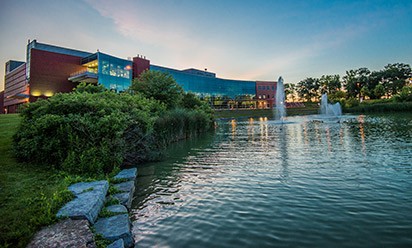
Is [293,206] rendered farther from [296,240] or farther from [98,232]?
[98,232]

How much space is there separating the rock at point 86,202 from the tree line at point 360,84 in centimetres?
8957

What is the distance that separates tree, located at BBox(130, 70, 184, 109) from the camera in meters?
26.4

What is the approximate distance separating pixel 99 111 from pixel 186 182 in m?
4.82

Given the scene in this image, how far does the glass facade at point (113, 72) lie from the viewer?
45125 millimetres

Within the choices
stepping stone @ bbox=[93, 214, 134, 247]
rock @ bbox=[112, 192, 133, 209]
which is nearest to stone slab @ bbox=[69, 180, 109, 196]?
rock @ bbox=[112, 192, 133, 209]

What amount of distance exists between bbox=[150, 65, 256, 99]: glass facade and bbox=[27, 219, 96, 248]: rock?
192 ft

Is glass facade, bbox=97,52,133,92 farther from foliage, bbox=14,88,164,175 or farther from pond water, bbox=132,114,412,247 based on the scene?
pond water, bbox=132,114,412,247

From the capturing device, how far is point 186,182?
26.5 feet

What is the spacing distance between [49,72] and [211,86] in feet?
158

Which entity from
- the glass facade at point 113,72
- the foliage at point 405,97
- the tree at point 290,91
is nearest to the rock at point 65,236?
the glass facade at point 113,72

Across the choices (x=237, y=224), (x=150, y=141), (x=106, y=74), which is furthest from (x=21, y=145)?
(x=106, y=74)

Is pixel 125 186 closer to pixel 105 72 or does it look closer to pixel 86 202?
pixel 86 202

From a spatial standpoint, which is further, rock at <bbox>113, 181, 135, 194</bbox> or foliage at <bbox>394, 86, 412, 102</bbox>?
foliage at <bbox>394, 86, 412, 102</bbox>

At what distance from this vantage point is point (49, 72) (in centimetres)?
4362
